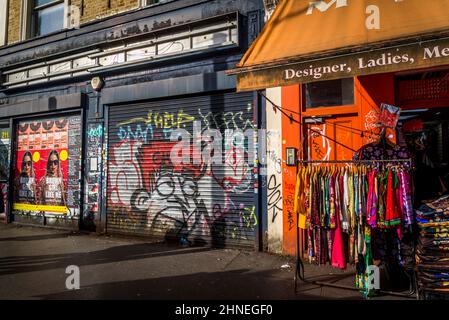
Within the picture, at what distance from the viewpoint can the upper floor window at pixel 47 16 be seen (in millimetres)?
9789

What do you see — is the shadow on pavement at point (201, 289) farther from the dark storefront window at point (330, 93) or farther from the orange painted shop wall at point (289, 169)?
the dark storefront window at point (330, 93)

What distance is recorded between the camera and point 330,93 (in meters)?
5.92

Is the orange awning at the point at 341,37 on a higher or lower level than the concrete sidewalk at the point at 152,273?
higher

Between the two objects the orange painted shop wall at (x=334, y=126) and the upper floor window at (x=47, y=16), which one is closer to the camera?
the orange painted shop wall at (x=334, y=126)

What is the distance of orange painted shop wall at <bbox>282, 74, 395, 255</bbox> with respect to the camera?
5410mm

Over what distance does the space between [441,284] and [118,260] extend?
4.91 metres

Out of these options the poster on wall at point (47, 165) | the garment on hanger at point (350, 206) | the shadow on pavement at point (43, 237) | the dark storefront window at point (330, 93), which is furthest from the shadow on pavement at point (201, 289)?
the poster on wall at point (47, 165)

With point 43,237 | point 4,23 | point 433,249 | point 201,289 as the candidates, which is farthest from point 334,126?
point 4,23

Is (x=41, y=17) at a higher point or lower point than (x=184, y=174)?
higher

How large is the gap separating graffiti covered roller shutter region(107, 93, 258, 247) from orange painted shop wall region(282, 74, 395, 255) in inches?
28.7

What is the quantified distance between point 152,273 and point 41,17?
9.10 metres

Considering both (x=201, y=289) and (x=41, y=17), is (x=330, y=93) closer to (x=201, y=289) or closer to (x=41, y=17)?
(x=201, y=289)

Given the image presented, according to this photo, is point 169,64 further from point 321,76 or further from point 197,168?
point 321,76

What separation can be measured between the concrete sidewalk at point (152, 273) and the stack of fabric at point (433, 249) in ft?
2.74
